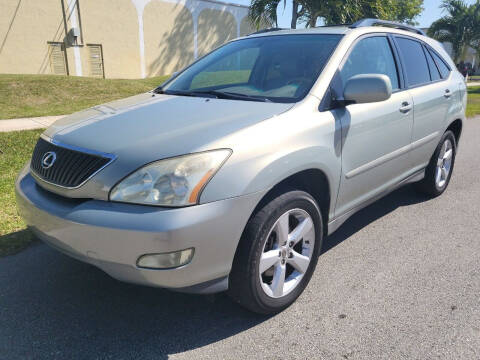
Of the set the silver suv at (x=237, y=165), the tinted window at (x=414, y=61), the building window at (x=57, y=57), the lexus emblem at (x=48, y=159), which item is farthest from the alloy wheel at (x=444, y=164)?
the building window at (x=57, y=57)

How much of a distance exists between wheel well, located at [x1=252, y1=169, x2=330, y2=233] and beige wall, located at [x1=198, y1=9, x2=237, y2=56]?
25905 millimetres

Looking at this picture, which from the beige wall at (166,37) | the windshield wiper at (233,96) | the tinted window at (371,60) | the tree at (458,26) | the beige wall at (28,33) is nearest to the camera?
the windshield wiper at (233,96)

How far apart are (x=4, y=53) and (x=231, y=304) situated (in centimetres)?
2016

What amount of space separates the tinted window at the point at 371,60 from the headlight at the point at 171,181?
1456 mm

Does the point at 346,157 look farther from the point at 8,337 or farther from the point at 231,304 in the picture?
the point at 8,337

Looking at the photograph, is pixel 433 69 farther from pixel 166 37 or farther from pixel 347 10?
pixel 166 37

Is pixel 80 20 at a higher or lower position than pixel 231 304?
higher

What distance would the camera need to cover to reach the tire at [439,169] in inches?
184

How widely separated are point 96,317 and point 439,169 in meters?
3.89

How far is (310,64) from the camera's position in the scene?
3.19m

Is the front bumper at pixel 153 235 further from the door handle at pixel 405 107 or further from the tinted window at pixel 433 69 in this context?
the tinted window at pixel 433 69

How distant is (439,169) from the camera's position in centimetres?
484

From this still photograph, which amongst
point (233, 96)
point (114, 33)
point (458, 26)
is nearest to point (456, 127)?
point (233, 96)

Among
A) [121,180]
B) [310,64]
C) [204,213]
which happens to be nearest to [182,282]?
[204,213]
